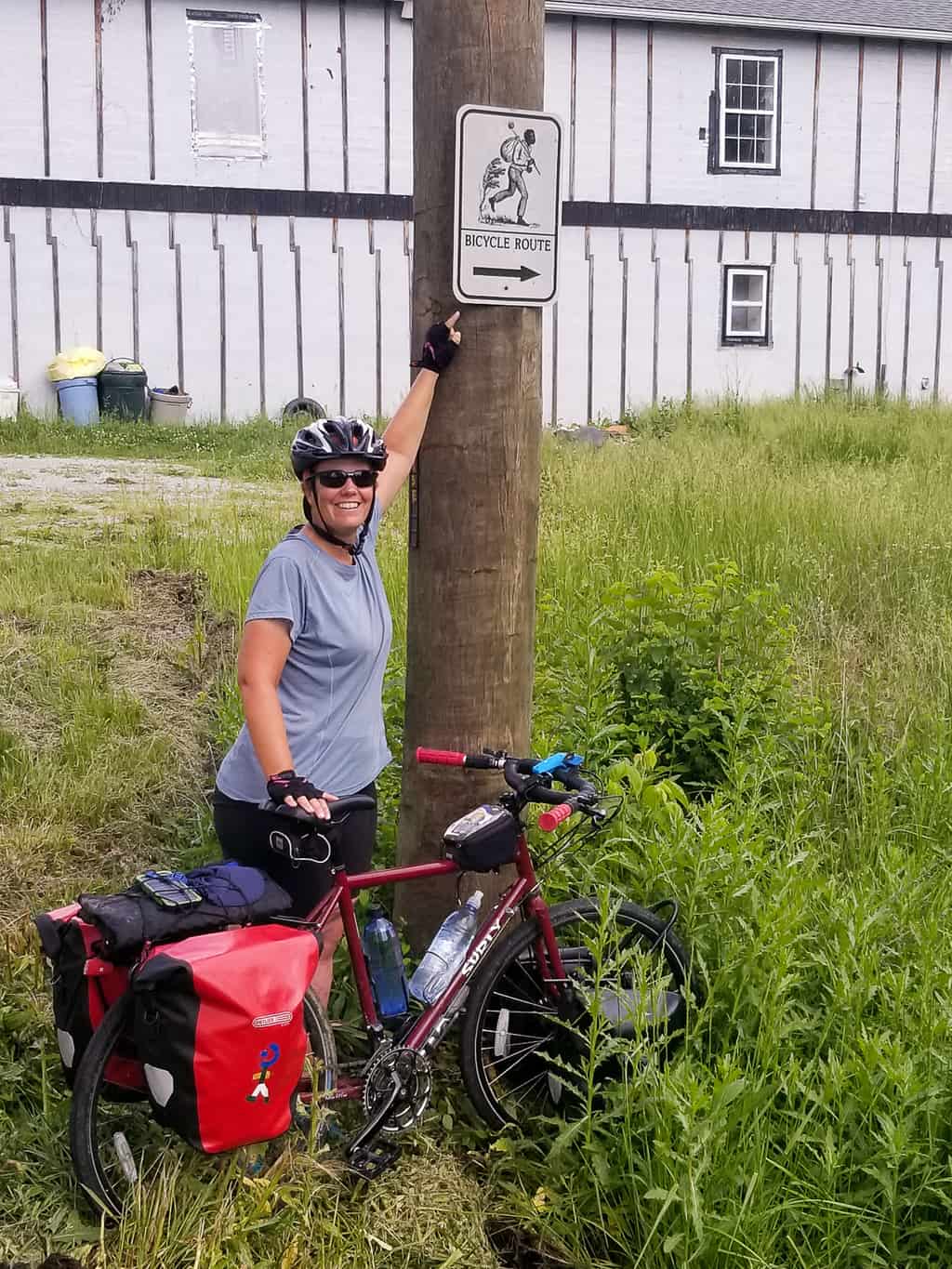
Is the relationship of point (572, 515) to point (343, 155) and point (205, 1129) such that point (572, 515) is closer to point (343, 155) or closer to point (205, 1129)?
point (205, 1129)

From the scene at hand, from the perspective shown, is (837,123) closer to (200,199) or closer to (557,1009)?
(200,199)

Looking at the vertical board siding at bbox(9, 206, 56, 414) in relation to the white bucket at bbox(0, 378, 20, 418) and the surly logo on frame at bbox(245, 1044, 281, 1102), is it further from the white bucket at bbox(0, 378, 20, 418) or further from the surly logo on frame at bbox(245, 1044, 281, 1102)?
the surly logo on frame at bbox(245, 1044, 281, 1102)

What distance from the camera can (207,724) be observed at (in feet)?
20.1

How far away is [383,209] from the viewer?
60.1 ft

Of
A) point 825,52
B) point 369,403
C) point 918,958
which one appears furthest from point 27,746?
point 825,52

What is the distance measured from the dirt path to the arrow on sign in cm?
677

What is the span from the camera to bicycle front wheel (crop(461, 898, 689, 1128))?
376cm

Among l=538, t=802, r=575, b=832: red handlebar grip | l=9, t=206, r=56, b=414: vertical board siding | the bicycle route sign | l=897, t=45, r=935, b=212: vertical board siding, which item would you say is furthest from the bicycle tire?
l=897, t=45, r=935, b=212: vertical board siding

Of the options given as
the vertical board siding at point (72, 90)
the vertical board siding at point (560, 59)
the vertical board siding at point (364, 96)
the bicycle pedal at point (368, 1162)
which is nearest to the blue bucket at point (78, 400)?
the vertical board siding at point (72, 90)

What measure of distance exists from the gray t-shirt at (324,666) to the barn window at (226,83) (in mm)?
15255

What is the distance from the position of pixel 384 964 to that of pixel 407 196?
16.2 meters

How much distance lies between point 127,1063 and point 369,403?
16.0m

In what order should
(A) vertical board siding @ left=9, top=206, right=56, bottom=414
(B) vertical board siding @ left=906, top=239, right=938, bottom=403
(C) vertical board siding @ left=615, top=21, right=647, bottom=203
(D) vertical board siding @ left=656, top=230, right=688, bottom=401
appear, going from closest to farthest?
1. (A) vertical board siding @ left=9, top=206, right=56, bottom=414
2. (C) vertical board siding @ left=615, top=21, right=647, bottom=203
3. (D) vertical board siding @ left=656, top=230, right=688, bottom=401
4. (B) vertical board siding @ left=906, top=239, right=938, bottom=403

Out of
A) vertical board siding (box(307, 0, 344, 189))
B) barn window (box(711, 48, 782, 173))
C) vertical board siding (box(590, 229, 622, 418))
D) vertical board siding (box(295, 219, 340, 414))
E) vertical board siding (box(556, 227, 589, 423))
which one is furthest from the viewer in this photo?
barn window (box(711, 48, 782, 173))
